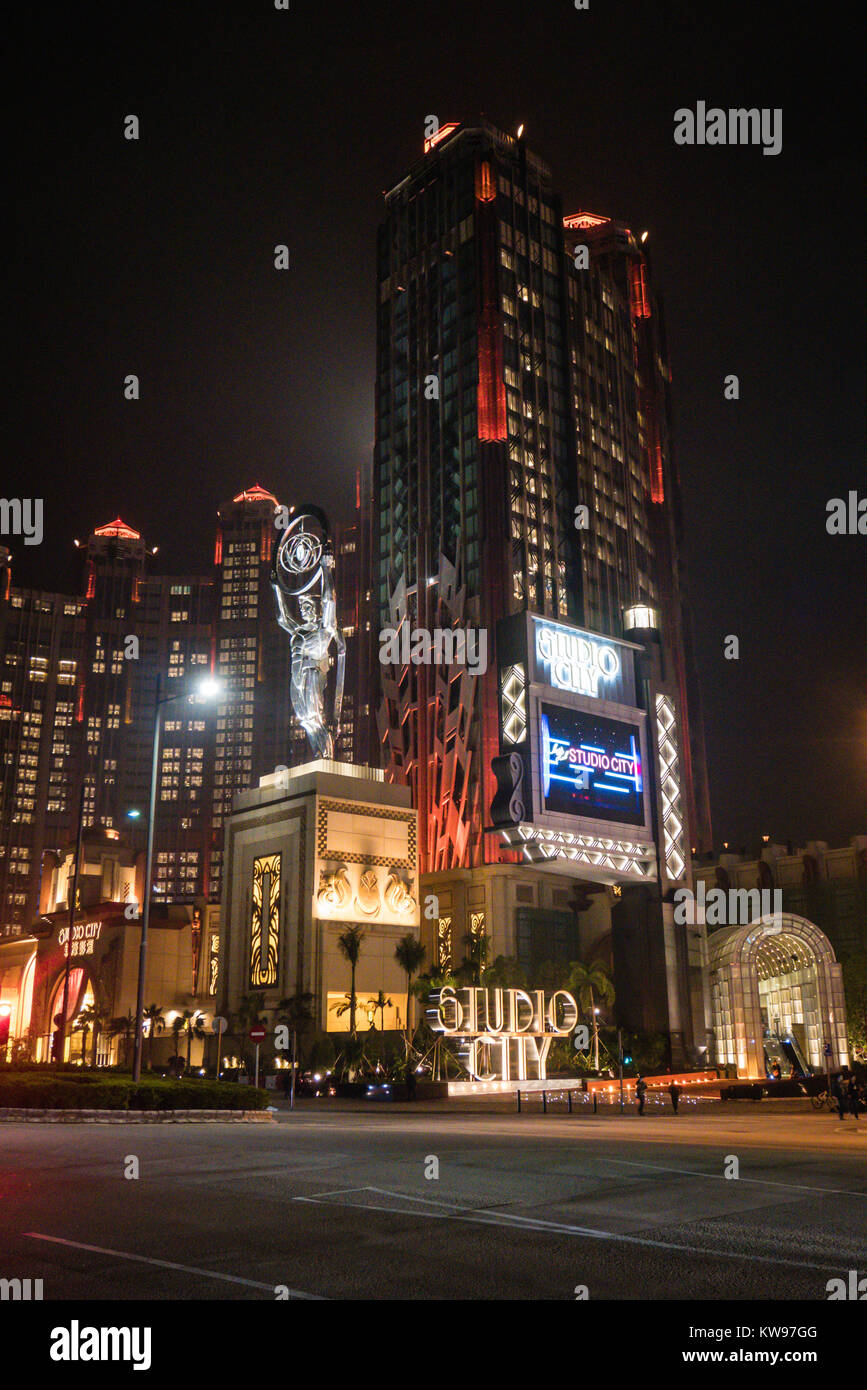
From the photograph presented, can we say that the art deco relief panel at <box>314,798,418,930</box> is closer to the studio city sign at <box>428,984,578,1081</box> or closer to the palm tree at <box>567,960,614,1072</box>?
the palm tree at <box>567,960,614,1072</box>

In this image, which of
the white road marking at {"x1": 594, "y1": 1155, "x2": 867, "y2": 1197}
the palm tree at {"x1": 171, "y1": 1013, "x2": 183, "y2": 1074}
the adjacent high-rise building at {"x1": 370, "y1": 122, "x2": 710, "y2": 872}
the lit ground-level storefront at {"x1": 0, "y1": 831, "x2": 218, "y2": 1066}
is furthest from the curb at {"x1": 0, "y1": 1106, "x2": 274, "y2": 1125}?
the adjacent high-rise building at {"x1": 370, "y1": 122, "x2": 710, "y2": 872}

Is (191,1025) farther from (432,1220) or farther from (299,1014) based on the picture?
(432,1220)

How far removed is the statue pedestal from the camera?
80.9m

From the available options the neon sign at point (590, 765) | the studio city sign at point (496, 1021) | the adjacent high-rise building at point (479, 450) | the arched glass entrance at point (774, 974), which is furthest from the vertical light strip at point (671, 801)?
the adjacent high-rise building at point (479, 450)

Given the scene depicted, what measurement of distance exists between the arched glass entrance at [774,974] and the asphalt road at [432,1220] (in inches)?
1946

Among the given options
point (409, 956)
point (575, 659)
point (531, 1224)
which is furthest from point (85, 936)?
point (531, 1224)

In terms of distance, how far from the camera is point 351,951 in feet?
257

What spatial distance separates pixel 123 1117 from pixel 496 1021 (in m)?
31.5

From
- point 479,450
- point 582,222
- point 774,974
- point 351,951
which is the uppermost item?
point 582,222

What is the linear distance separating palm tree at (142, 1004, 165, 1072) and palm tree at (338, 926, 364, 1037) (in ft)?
91.5

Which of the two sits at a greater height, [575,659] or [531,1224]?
[575,659]

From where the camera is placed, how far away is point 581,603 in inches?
4919

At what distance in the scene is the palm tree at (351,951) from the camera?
7606 cm
